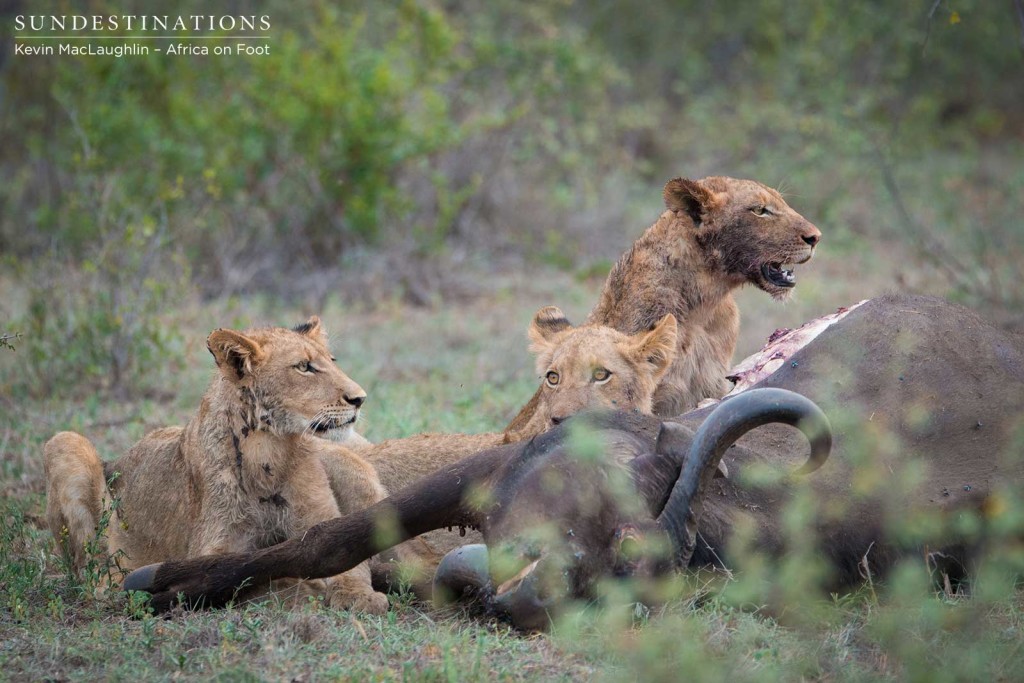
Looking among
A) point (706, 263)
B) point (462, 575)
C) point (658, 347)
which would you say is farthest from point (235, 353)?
point (706, 263)

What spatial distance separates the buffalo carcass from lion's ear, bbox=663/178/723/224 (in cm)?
142

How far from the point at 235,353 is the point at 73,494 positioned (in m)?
0.97

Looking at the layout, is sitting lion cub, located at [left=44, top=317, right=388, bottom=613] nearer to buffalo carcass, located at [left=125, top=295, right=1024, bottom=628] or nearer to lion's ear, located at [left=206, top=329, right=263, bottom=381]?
lion's ear, located at [left=206, top=329, right=263, bottom=381]

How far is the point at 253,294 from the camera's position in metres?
10.8

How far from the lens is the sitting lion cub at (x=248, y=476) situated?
481 cm

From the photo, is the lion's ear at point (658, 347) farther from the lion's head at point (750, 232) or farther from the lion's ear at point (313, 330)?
the lion's ear at point (313, 330)


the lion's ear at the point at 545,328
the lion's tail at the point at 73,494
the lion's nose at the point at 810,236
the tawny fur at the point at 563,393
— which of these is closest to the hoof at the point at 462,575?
the tawny fur at the point at 563,393

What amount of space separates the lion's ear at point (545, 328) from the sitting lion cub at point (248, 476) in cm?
99

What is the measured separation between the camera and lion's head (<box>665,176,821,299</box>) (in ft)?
20.7

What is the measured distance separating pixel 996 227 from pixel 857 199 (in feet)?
12.9

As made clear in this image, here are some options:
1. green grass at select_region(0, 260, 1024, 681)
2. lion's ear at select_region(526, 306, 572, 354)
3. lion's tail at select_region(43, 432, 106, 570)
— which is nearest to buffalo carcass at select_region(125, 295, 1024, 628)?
green grass at select_region(0, 260, 1024, 681)

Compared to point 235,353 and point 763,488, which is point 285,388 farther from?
point 763,488

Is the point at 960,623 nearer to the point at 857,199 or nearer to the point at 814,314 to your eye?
the point at 814,314

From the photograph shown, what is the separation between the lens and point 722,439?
3.81 metres
